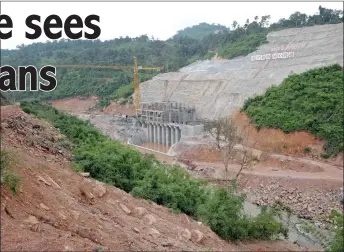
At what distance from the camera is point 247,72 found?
43438 mm

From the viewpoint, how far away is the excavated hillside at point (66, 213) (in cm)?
623

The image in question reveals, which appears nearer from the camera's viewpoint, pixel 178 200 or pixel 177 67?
pixel 178 200

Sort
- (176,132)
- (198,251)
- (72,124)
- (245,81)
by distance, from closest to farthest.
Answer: (198,251) → (72,124) → (176,132) → (245,81)

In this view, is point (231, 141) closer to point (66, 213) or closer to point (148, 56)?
point (66, 213)

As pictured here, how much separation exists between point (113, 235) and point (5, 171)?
2.16 meters

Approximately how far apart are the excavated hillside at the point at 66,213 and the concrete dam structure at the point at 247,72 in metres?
26.5

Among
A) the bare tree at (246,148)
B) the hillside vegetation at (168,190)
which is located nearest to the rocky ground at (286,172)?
the bare tree at (246,148)

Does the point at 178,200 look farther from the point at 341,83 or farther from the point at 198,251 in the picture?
the point at 341,83

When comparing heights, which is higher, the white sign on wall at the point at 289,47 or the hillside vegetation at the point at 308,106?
the white sign on wall at the point at 289,47

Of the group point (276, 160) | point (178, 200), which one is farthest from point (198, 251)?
point (276, 160)

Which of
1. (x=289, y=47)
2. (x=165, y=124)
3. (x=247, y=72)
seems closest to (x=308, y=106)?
(x=165, y=124)

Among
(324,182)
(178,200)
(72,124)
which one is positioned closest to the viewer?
(178,200)

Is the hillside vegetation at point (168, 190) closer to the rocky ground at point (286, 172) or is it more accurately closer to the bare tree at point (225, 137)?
the rocky ground at point (286, 172)

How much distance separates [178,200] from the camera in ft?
38.9
